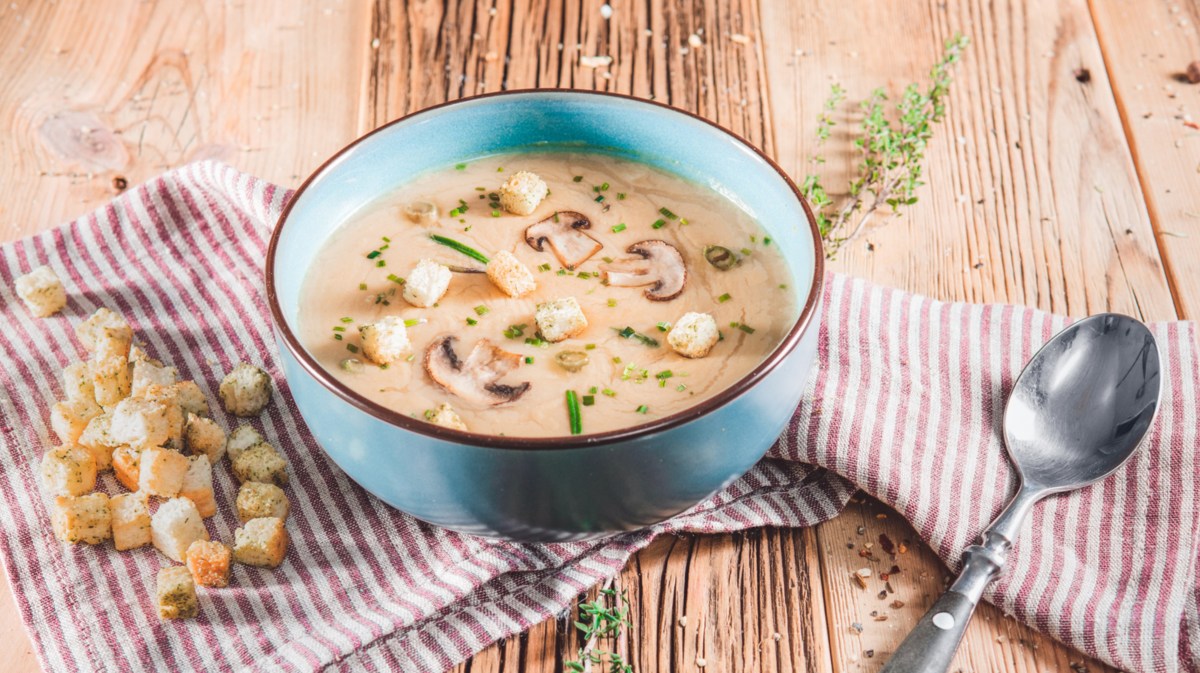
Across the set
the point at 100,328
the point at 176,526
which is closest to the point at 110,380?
the point at 100,328

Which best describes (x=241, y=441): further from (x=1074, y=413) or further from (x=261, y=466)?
(x=1074, y=413)

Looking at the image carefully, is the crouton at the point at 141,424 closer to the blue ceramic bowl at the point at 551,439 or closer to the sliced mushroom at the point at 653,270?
the blue ceramic bowl at the point at 551,439

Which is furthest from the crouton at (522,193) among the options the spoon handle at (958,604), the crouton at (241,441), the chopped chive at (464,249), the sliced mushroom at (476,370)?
the spoon handle at (958,604)

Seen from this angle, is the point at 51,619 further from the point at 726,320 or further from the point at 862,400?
the point at 862,400

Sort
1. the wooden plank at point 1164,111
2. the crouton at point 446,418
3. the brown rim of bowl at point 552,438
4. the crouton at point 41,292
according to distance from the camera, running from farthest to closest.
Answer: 1. the wooden plank at point 1164,111
2. the crouton at point 41,292
3. the crouton at point 446,418
4. the brown rim of bowl at point 552,438

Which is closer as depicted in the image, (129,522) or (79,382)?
(129,522)

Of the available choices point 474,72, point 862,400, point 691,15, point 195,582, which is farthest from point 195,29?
point 862,400

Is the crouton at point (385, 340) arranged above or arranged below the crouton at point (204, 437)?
above
